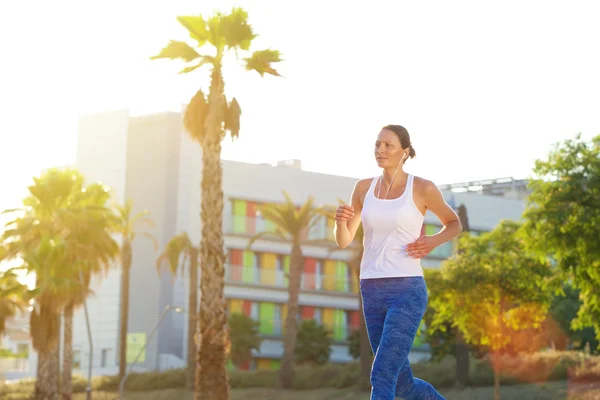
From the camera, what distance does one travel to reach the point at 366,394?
49156mm

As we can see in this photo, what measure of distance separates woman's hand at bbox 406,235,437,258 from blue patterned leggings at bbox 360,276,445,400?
163 mm

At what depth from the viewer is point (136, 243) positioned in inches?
3553

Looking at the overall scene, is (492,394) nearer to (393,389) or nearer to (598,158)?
(598,158)

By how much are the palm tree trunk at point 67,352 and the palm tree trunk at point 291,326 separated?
10376 mm

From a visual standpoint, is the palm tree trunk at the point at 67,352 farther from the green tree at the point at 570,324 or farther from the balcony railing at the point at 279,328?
the balcony railing at the point at 279,328

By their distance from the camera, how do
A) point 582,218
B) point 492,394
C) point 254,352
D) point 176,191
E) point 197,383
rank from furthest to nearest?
point 176,191 < point 254,352 < point 492,394 < point 197,383 < point 582,218

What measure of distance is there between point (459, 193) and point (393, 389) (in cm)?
8896

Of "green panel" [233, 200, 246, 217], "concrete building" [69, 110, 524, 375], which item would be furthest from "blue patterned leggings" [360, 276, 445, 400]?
"green panel" [233, 200, 246, 217]

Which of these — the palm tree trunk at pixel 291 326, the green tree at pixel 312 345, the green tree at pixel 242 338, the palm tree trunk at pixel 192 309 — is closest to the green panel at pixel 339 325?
the green tree at pixel 312 345

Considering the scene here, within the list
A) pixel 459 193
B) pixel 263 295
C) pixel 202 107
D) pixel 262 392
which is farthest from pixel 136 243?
pixel 202 107

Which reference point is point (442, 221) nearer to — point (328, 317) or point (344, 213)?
point (344, 213)

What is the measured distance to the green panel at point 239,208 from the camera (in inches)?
3349

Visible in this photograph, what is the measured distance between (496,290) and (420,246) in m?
32.0

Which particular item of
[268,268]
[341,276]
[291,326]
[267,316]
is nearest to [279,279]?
[268,268]
